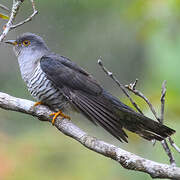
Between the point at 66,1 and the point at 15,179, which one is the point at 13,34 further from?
the point at 15,179

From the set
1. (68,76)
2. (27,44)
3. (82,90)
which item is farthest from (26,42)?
(82,90)

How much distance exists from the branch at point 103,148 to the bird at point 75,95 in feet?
0.58

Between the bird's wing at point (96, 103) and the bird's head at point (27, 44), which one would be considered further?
the bird's head at point (27, 44)

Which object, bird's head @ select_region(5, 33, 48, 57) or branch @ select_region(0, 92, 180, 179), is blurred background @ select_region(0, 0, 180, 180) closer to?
branch @ select_region(0, 92, 180, 179)

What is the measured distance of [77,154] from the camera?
5949mm

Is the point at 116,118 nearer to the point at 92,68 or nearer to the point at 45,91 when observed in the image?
the point at 45,91

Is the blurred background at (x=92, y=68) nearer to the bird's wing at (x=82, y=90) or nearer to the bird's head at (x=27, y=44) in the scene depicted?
the bird's wing at (x=82, y=90)

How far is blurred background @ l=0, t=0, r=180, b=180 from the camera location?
361 cm

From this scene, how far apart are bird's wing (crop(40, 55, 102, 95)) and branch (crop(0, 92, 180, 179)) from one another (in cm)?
32

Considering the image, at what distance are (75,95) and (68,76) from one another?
255 millimetres

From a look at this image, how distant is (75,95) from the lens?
3.75 m

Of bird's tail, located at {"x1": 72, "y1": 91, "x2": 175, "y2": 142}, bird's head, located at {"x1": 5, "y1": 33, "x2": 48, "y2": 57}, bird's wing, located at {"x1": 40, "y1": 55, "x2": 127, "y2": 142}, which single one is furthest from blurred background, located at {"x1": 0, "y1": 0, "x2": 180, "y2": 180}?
bird's head, located at {"x1": 5, "y1": 33, "x2": 48, "y2": 57}

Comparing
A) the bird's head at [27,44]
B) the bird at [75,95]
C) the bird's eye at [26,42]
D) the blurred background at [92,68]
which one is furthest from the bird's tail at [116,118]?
the bird's eye at [26,42]

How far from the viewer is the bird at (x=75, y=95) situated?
10.7 feet
